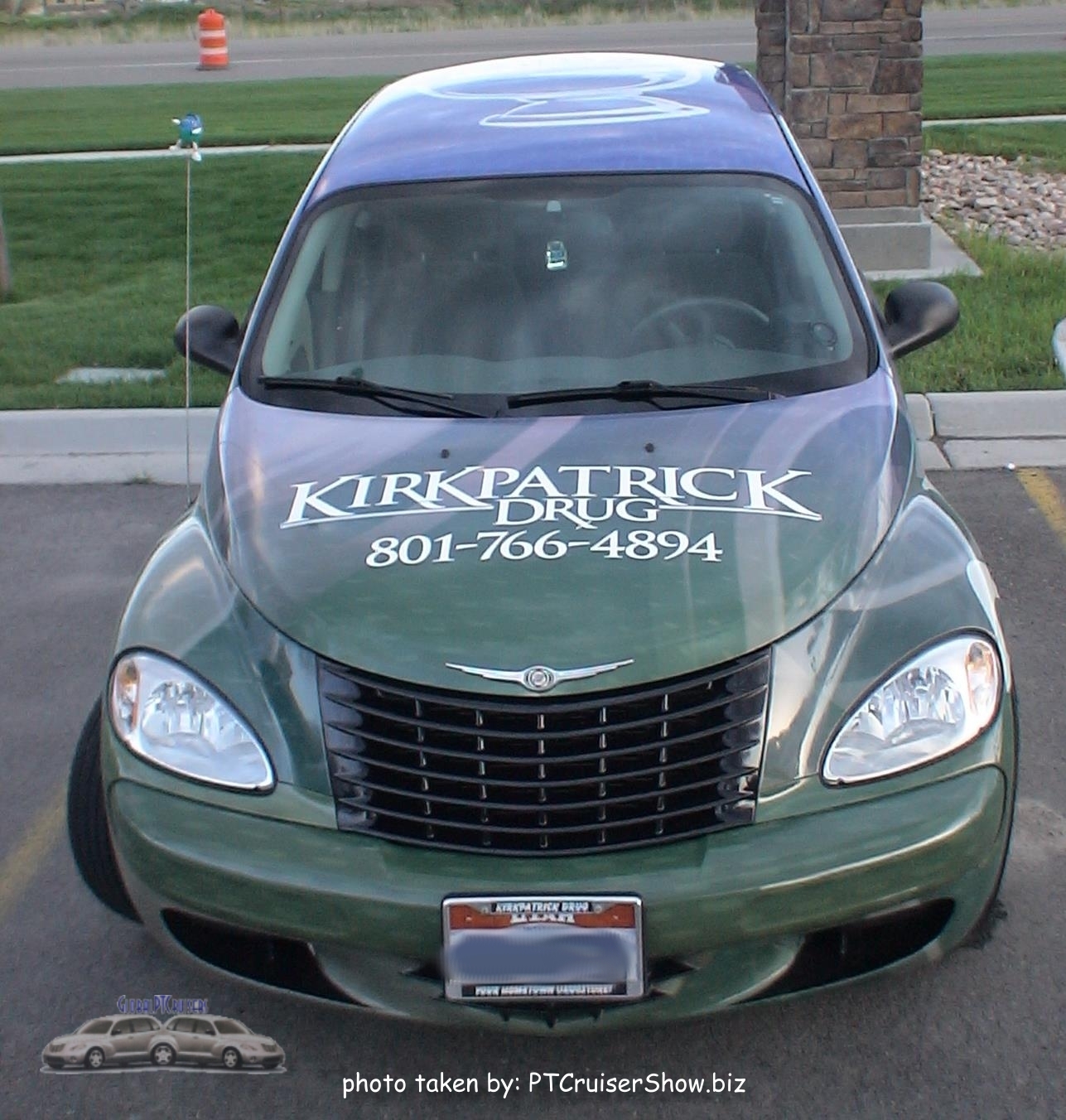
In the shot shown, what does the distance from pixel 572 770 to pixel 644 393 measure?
123 centimetres

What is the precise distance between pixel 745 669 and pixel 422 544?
2.36 ft

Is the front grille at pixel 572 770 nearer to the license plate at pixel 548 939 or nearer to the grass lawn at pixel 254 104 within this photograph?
the license plate at pixel 548 939

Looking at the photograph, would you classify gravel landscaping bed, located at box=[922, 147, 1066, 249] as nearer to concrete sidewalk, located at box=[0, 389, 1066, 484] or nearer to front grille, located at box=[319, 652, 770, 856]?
concrete sidewalk, located at box=[0, 389, 1066, 484]

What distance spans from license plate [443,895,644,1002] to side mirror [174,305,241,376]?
6.83 ft

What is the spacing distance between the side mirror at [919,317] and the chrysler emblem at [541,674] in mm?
1803

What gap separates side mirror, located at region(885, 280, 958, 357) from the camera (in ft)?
14.2

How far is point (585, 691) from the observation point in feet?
9.25

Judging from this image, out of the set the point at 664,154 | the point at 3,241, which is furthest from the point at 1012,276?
the point at 3,241

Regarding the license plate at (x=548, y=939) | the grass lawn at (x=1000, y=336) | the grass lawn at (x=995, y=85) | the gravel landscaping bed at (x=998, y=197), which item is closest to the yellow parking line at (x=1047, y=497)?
the grass lawn at (x=1000, y=336)

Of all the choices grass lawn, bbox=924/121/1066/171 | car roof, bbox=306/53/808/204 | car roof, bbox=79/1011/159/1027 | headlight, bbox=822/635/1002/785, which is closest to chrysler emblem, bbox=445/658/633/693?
headlight, bbox=822/635/1002/785

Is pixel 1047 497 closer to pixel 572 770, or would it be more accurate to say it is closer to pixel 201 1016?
pixel 572 770

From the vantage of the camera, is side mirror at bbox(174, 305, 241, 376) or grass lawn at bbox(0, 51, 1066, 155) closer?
side mirror at bbox(174, 305, 241, 376)

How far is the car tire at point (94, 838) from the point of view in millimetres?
3295

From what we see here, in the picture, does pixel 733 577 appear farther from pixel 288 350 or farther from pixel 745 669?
pixel 288 350
